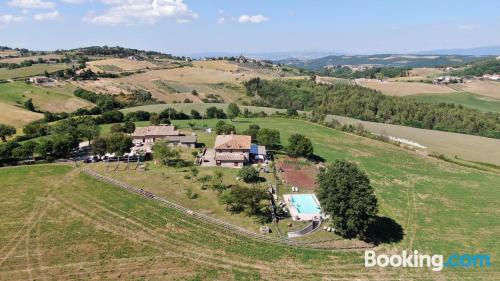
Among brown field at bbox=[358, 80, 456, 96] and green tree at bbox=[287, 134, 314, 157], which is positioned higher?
brown field at bbox=[358, 80, 456, 96]

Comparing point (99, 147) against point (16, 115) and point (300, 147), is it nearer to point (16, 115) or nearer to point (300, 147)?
point (300, 147)

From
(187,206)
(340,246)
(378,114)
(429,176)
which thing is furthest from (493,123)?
(187,206)

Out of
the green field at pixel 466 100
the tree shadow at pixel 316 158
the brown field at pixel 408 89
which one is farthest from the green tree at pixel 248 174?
the brown field at pixel 408 89

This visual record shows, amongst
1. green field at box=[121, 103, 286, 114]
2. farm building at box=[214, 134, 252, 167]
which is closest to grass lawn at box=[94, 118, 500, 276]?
farm building at box=[214, 134, 252, 167]

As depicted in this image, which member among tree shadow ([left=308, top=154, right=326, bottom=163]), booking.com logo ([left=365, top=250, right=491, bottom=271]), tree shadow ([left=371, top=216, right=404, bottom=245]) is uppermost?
tree shadow ([left=308, top=154, right=326, bottom=163])

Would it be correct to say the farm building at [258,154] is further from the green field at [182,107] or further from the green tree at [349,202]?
the green field at [182,107]

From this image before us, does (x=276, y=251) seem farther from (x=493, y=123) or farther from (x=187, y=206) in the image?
(x=493, y=123)

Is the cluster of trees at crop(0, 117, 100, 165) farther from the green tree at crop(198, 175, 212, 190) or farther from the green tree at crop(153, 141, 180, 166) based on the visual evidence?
the green tree at crop(198, 175, 212, 190)
